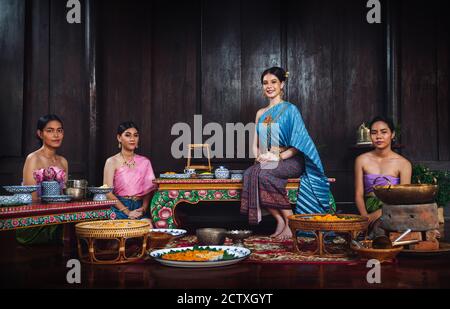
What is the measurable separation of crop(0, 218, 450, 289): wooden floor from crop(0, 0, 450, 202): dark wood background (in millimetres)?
2631

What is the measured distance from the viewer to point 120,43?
5.55m

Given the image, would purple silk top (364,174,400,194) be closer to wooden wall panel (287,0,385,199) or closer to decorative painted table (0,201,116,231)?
wooden wall panel (287,0,385,199)

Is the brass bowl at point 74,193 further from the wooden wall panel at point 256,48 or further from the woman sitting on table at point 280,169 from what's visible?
the wooden wall panel at point 256,48

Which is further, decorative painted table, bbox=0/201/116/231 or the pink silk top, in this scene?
the pink silk top

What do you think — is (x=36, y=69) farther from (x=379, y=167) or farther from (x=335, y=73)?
(x=379, y=167)

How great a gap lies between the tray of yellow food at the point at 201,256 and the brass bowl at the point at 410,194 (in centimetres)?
108

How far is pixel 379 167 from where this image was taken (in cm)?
396

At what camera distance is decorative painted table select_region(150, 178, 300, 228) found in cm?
409

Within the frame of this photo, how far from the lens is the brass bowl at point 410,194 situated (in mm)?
2854

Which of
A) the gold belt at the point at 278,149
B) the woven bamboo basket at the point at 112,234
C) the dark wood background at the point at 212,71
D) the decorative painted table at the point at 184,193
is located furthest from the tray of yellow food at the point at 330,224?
the dark wood background at the point at 212,71

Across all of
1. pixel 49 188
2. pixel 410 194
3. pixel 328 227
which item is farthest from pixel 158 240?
pixel 410 194

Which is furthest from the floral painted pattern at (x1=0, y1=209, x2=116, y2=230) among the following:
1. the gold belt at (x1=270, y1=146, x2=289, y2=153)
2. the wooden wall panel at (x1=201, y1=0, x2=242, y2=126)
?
the wooden wall panel at (x1=201, y1=0, x2=242, y2=126)

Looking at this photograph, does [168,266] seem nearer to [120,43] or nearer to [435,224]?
[435,224]

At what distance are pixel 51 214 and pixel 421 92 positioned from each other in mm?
4621
